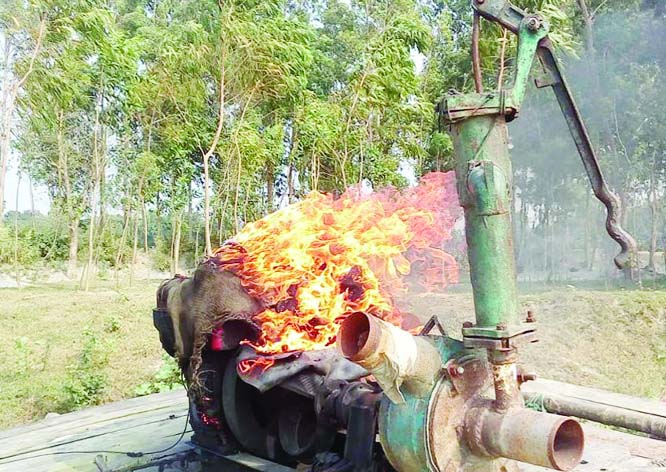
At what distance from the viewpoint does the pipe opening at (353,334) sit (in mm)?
1846

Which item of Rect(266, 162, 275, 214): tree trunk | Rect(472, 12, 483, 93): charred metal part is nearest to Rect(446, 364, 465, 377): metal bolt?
Rect(472, 12, 483, 93): charred metal part

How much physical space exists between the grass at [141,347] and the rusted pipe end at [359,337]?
102 inches

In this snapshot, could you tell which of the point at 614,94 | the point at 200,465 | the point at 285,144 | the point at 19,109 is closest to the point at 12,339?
the point at 19,109

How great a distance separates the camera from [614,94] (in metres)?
17.3

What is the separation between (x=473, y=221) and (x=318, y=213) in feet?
5.23

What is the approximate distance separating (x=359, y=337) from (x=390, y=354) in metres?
0.11

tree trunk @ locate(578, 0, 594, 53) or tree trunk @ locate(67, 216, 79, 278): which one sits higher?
tree trunk @ locate(578, 0, 594, 53)

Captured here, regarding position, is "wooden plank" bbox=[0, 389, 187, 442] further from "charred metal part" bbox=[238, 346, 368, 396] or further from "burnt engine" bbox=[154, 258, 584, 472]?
"charred metal part" bbox=[238, 346, 368, 396]

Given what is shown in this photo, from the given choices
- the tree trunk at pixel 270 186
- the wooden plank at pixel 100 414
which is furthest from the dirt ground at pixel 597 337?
the tree trunk at pixel 270 186

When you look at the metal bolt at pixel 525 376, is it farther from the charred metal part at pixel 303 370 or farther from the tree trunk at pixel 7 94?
the tree trunk at pixel 7 94

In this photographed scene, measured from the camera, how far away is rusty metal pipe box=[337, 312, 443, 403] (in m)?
1.83

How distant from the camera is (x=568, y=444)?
74.9 inches

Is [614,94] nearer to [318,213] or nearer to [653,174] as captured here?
[653,174]

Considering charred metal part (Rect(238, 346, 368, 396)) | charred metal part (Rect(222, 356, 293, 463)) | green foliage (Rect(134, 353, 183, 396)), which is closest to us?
charred metal part (Rect(238, 346, 368, 396))
